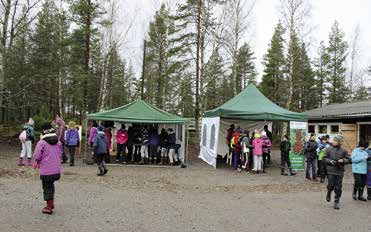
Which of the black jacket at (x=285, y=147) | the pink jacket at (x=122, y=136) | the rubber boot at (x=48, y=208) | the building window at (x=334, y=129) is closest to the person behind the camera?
the rubber boot at (x=48, y=208)

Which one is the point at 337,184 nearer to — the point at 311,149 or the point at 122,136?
the point at 311,149

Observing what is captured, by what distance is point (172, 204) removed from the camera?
6.55 meters

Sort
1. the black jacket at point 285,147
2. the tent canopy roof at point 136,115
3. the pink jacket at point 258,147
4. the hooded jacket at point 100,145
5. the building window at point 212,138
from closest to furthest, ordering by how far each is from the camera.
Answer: the hooded jacket at point 100,145 < the black jacket at point 285,147 < the pink jacket at point 258,147 < the tent canopy roof at point 136,115 < the building window at point 212,138

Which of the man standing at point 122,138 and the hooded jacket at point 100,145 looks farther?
the man standing at point 122,138

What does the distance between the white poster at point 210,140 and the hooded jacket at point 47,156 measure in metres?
8.01

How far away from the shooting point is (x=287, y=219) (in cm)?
571

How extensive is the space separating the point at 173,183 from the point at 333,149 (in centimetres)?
449

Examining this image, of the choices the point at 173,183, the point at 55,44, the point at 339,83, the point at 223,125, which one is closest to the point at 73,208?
the point at 173,183

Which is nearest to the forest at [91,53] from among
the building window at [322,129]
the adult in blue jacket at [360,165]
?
the building window at [322,129]

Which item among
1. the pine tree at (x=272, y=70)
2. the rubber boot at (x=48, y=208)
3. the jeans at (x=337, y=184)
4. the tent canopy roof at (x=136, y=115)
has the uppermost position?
the pine tree at (x=272, y=70)

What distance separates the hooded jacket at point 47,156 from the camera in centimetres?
543

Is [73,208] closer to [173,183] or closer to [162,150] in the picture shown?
[173,183]

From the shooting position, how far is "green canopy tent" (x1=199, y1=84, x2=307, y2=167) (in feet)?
40.1

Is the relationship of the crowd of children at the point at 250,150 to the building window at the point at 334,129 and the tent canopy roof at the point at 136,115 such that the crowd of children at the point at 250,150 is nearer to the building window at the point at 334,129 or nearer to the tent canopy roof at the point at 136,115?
the tent canopy roof at the point at 136,115
